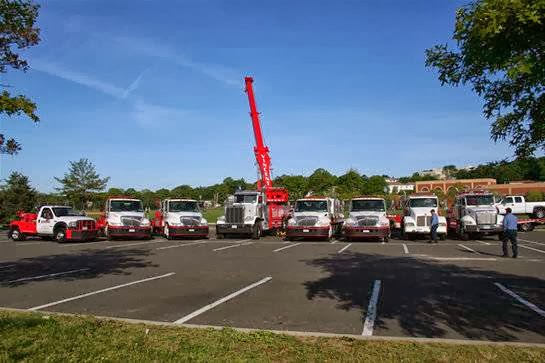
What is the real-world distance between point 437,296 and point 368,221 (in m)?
13.9

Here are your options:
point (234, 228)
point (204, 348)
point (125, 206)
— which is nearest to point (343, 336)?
point (204, 348)

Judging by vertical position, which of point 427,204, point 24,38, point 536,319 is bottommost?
point 536,319

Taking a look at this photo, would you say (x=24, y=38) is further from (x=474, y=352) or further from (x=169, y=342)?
(x=474, y=352)

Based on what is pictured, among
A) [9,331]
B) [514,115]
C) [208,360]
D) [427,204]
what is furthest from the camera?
[427,204]

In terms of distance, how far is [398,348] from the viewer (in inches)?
234

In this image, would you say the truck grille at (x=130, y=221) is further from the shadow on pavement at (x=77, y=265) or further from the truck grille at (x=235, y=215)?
the shadow on pavement at (x=77, y=265)

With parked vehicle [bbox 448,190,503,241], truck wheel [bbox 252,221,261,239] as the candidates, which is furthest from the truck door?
parked vehicle [bbox 448,190,503,241]

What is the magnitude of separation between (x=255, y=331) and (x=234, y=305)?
211 centimetres

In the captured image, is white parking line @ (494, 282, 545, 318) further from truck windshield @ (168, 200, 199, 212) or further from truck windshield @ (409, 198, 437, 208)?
truck windshield @ (168, 200, 199, 212)

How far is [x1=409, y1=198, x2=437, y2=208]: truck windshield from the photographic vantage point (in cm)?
2539

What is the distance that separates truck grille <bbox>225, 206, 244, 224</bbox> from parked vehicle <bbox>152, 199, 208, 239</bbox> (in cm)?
126

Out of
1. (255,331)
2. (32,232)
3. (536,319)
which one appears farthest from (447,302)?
(32,232)

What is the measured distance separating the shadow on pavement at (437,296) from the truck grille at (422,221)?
10.2 m

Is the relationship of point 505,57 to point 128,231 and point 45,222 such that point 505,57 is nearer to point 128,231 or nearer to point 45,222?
point 128,231
